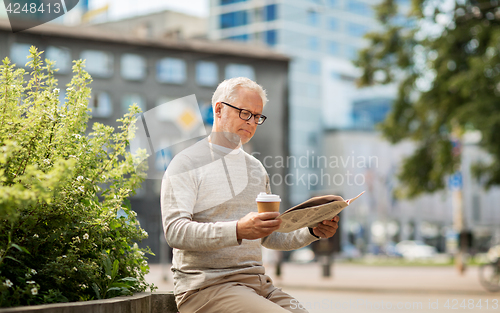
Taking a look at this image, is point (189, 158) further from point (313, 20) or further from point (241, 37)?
point (313, 20)

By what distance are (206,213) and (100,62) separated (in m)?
40.8

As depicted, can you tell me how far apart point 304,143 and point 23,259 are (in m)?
58.4

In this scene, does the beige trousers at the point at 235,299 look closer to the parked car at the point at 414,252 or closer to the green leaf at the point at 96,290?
the green leaf at the point at 96,290

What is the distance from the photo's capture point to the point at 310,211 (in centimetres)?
243

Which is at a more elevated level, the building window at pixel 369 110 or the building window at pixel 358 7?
the building window at pixel 358 7

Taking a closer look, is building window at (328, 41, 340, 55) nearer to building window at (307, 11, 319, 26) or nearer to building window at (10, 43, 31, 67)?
building window at (307, 11, 319, 26)

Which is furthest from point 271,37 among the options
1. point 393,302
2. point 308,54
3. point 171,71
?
point 393,302

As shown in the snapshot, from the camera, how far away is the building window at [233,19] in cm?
6525

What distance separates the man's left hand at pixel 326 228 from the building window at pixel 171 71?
41586 millimetres

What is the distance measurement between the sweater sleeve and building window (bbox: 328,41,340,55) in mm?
67796

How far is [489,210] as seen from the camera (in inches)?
2692

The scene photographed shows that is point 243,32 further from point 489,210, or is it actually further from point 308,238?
point 308,238

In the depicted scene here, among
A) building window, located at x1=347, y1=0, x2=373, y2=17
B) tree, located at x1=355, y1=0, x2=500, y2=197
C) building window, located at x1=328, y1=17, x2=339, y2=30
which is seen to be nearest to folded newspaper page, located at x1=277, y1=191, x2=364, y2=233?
tree, located at x1=355, y1=0, x2=500, y2=197

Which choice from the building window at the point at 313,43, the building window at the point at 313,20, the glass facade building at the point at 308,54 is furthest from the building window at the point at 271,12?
the building window at the point at 313,43
